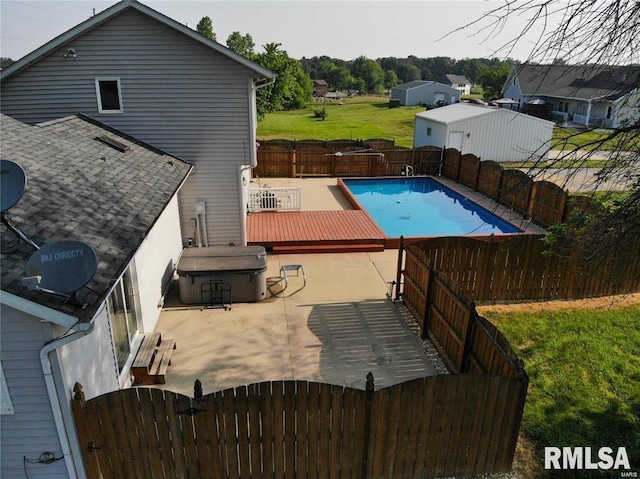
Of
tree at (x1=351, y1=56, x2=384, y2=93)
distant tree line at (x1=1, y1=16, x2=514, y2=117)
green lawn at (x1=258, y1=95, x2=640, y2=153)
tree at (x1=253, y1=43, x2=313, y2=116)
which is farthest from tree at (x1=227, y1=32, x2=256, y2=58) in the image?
tree at (x1=351, y1=56, x2=384, y2=93)

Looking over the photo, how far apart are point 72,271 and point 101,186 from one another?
373 cm

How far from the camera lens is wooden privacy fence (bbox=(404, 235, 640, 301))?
9.84 m

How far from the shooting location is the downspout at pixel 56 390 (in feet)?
14.5

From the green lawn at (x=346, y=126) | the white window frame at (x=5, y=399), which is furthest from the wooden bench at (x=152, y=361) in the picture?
the green lawn at (x=346, y=126)

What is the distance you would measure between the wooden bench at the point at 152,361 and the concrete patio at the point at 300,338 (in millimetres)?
227

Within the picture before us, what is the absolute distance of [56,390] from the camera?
4809 millimetres

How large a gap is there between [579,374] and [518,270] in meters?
3.00

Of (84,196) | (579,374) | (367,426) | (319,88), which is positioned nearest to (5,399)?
(84,196)

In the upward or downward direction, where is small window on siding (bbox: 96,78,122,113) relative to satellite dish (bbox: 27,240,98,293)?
upward

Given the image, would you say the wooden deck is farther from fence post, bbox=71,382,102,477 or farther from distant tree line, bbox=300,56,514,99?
distant tree line, bbox=300,56,514,99

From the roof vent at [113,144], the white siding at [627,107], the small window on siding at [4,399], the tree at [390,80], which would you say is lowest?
the small window on siding at [4,399]

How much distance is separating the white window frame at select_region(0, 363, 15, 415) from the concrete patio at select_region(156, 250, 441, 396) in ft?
8.78

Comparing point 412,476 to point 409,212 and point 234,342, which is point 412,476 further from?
point 409,212

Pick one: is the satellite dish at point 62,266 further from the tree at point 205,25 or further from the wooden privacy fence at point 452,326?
the tree at point 205,25
